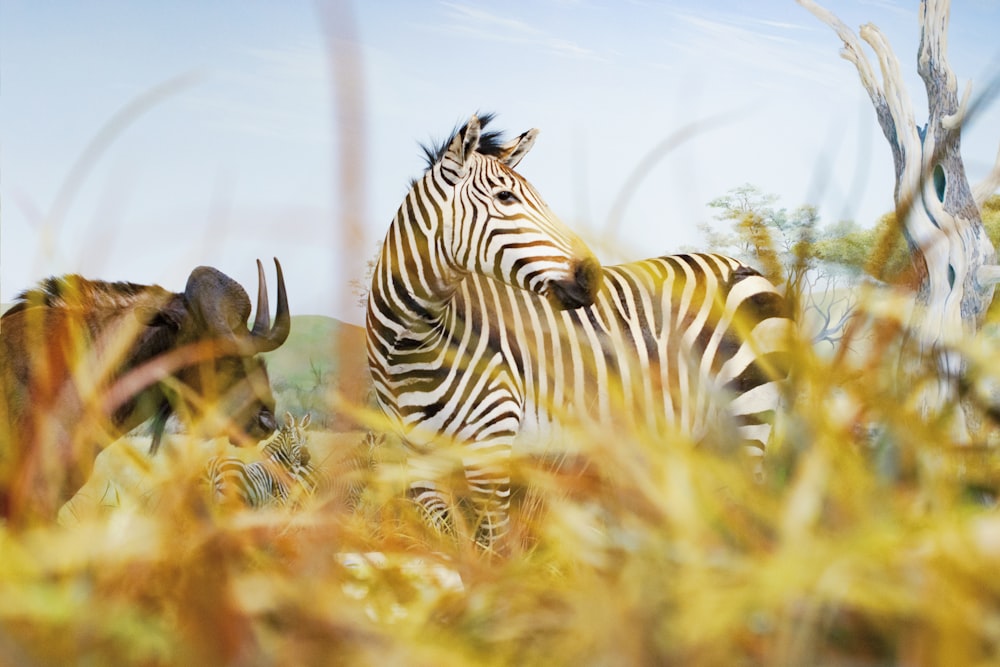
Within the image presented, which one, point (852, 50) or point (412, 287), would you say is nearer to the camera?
point (412, 287)

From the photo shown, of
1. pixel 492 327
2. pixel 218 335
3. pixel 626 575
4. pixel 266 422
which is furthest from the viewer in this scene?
pixel 492 327

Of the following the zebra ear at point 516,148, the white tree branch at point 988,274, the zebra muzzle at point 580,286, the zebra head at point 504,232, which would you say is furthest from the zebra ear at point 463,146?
the white tree branch at point 988,274

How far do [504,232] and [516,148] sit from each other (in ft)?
1.00

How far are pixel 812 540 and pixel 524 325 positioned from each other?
1.79 meters

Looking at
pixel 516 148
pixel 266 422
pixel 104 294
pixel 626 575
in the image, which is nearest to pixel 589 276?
pixel 516 148

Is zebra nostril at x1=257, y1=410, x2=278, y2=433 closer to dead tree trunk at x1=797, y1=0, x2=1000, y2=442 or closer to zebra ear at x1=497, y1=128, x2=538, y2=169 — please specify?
zebra ear at x1=497, y1=128, x2=538, y2=169

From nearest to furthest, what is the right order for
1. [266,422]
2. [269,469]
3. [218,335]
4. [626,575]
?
[626,575] → [218,335] → [266,422] → [269,469]

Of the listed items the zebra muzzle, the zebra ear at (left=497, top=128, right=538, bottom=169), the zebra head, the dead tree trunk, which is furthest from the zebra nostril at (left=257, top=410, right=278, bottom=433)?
the dead tree trunk

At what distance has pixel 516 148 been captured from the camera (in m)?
1.90

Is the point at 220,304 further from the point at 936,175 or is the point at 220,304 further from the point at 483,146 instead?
the point at 936,175

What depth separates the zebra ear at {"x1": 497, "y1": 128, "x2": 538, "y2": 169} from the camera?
6.19 ft

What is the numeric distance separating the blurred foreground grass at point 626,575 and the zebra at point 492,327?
4.22 feet

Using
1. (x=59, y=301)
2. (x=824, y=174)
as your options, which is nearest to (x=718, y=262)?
(x=59, y=301)

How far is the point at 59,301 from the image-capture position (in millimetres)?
1398
